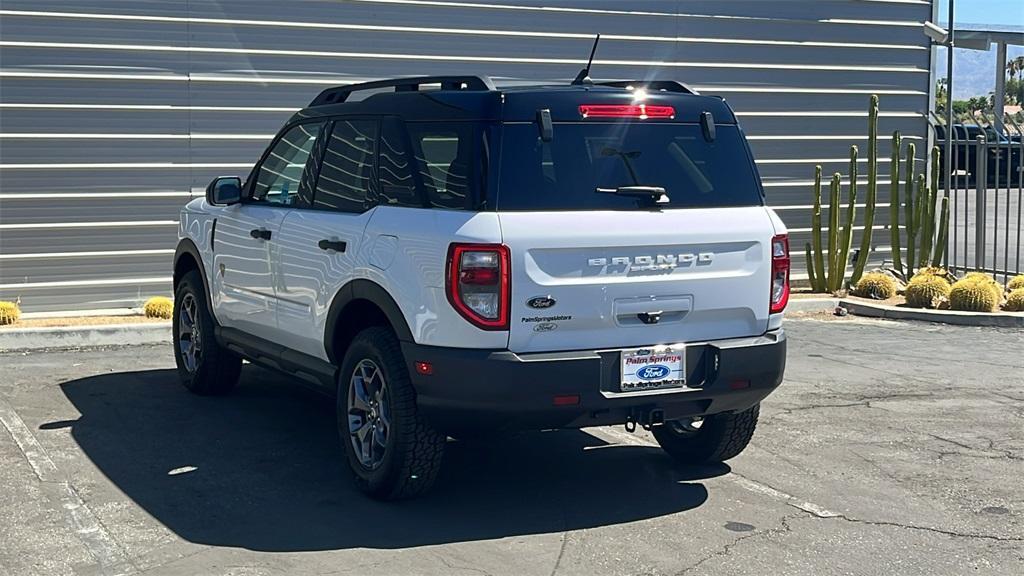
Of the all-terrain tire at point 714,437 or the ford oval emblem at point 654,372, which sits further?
the all-terrain tire at point 714,437

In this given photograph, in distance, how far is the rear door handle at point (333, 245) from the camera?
21.6 ft

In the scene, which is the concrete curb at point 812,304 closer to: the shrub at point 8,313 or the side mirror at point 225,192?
the side mirror at point 225,192

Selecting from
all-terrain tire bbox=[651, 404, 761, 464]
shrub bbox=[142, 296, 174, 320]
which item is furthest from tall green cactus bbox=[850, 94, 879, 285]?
all-terrain tire bbox=[651, 404, 761, 464]

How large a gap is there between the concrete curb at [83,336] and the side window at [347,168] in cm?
468

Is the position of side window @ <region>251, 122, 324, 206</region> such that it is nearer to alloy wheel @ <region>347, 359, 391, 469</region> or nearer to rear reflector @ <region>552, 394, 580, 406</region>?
alloy wheel @ <region>347, 359, 391, 469</region>

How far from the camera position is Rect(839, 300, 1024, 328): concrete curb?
12977 mm

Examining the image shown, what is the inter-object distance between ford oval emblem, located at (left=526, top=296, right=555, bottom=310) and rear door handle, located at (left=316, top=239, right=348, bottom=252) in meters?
1.22

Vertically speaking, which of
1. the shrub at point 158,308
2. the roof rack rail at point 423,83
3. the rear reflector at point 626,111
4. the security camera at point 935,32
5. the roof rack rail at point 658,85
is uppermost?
the security camera at point 935,32

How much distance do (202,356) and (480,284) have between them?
350 centimetres

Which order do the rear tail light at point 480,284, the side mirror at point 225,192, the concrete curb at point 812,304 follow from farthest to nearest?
the concrete curb at point 812,304 → the side mirror at point 225,192 → the rear tail light at point 480,284

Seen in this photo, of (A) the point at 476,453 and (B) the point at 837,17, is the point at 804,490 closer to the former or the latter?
(A) the point at 476,453

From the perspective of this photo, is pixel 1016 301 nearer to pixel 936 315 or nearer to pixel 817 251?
pixel 936 315

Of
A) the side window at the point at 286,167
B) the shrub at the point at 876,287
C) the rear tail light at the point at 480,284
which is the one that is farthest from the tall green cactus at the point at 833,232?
the rear tail light at the point at 480,284

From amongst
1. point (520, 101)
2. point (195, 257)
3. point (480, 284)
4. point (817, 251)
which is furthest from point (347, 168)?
point (817, 251)
